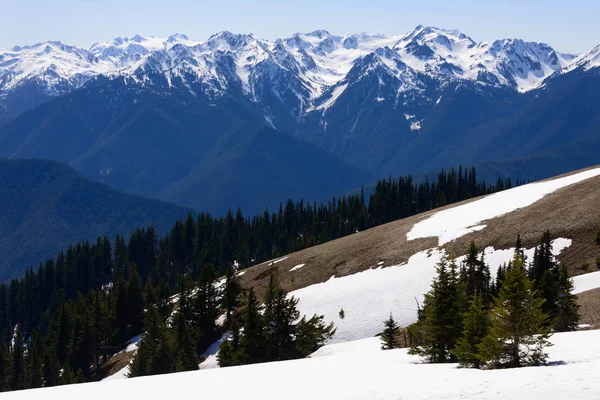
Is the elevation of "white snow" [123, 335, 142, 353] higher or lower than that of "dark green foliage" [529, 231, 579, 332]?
higher

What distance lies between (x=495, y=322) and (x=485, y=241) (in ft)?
171

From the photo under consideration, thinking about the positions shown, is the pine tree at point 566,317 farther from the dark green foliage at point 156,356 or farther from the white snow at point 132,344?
the white snow at point 132,344

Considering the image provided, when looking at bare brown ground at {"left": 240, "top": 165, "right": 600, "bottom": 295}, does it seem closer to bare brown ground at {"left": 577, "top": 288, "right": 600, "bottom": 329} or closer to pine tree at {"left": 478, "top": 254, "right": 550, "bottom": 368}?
bare brown ground at {"left": 577, "top": 288, "right": 600, "bottom": 329}

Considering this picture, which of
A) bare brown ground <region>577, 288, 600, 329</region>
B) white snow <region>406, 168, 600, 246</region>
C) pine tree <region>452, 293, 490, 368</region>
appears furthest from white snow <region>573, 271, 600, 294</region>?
pine tree <region>452, 293, 490, 368</region>

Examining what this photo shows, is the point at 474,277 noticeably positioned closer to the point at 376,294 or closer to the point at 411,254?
the point at 376,294

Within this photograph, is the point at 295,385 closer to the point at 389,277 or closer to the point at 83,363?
the point at 389,277

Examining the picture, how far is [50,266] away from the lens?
17412 centimetres

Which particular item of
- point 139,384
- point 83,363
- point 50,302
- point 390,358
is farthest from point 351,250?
point 50,302

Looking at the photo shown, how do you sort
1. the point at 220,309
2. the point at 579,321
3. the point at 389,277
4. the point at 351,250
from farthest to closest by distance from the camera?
the point at 351,250, the point at 220,309, the point at 389,277, the point at 579,321

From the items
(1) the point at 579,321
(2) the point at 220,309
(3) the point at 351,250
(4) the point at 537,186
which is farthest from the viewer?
(4) the point at 537,186

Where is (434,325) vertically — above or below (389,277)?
below

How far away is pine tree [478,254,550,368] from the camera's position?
27.9m

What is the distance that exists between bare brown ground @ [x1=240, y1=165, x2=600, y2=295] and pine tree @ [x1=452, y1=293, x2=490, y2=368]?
40235 mm

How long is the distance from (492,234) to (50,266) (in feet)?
463
